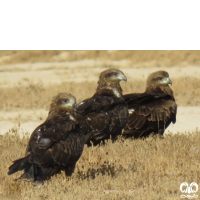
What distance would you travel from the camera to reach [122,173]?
8.87 metres

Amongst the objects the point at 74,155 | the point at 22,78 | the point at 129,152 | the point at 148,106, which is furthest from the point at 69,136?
the point at 22,78

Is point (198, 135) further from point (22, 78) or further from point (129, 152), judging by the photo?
point (22, 78)

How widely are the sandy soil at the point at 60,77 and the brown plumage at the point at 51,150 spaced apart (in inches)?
175

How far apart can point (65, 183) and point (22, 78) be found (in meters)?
21.0

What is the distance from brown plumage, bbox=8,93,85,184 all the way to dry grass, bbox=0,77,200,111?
11.4m

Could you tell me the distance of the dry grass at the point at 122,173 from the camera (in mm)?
7773

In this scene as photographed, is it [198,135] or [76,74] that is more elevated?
[76,74]

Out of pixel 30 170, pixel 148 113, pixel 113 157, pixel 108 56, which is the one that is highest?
pixel 108 56

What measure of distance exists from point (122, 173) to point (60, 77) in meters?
21.1

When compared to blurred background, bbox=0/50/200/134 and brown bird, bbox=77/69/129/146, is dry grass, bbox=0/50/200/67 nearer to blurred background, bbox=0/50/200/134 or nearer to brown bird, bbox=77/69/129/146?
blurred background, bbox=0/50/200/134

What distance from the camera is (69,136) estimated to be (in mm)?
8359

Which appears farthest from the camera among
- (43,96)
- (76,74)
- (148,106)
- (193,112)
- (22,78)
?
(76,74)

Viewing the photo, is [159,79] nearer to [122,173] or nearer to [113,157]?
[113,157]

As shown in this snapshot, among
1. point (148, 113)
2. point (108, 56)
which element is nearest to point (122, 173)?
point (148, 113)
